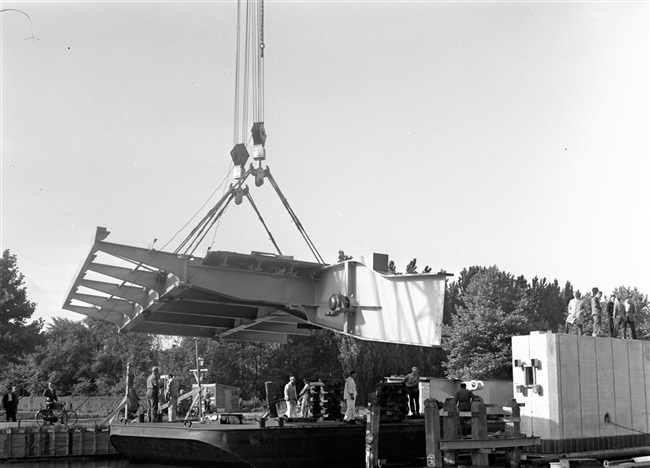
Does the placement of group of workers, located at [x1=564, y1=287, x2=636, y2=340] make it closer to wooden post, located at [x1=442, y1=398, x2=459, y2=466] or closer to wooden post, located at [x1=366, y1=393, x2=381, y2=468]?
wooden post, located at [x1=442, y1=398, x2=459, y2=466]

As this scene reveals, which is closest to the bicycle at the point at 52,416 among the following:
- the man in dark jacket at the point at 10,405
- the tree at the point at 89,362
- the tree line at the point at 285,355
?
the man in dark jacket at the point at 10,405

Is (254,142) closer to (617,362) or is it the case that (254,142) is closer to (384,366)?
(617,362)

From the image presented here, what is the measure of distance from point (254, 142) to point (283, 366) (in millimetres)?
37240

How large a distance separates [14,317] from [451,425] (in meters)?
36.0

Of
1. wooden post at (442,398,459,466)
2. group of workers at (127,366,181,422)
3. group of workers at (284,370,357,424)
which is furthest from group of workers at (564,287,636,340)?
group of workers at (127,366,181,422)

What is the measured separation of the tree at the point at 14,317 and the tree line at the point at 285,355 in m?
0.07

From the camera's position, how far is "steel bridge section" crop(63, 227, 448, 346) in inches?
813

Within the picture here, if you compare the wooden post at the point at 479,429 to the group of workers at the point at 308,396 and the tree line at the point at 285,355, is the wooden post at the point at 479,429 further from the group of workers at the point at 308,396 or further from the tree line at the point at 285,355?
the tree line at the point at 285,355

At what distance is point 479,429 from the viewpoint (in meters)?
20.2

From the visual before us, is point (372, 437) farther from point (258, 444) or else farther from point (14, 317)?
point (14, 317)

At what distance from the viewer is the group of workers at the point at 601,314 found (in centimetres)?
2664

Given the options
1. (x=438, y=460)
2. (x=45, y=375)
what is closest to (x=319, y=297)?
(x=438, y=460)

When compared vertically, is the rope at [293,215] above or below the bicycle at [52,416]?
above

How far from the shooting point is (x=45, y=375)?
63.3 meters
